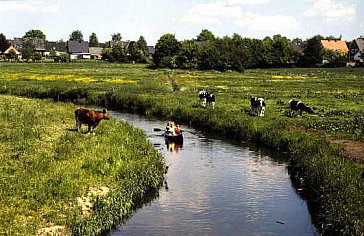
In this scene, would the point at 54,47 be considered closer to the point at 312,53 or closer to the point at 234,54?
the point at 234,54

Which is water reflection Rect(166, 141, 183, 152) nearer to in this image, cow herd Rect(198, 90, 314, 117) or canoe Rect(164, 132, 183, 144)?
canoe Rect(164, 132, 183, 144)

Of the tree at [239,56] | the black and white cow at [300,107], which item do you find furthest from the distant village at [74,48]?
the black and white cow at [300,107]

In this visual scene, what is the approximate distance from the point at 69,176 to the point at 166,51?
104 m

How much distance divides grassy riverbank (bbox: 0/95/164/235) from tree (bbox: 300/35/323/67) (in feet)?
323

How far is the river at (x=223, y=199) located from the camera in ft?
61.1

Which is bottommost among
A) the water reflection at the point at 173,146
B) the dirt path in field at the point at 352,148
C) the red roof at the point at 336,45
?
the water reflection at the point at 173,146

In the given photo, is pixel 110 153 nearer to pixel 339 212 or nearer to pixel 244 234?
pixel 244 234

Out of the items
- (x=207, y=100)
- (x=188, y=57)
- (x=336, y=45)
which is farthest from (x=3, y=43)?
(x=207, y=100)

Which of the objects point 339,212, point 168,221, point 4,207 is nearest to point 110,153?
point 168,221

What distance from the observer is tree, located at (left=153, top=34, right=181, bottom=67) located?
117 metres

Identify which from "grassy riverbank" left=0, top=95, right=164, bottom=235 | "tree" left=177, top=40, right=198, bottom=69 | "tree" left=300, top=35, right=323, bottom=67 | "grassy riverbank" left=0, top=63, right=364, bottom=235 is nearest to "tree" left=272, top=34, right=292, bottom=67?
"tree" left=300, top=35, right=323, bottom=67

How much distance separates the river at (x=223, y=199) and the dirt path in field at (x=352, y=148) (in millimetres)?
3306

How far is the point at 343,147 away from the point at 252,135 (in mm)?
7915

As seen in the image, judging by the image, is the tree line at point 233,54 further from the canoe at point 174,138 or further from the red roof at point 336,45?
the canoe at point 174,138
